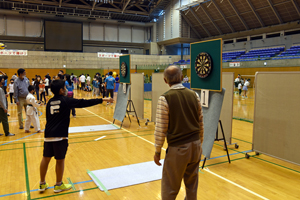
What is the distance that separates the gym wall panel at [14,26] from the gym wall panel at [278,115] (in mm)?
33372

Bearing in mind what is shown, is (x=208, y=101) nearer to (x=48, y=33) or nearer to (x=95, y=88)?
(x=95, y=88)

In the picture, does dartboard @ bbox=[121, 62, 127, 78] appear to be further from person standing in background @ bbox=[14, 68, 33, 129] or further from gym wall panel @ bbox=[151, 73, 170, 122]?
person standing in background @ bbox=[14, 68, 33, 129]

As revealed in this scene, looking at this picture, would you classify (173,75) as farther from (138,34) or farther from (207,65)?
(138,34)

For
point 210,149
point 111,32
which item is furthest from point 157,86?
point 111,32

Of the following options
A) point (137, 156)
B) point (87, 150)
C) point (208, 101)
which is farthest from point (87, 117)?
point (208, 101)

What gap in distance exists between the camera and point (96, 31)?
3500 centimetres

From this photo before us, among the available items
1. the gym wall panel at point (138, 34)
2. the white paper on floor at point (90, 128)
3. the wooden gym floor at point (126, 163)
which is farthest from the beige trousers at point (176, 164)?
the gym wall panel at point (138, 34)

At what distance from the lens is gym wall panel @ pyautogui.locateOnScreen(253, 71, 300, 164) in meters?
4.20

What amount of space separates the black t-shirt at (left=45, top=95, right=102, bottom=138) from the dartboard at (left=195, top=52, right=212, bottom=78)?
2424 millimetres

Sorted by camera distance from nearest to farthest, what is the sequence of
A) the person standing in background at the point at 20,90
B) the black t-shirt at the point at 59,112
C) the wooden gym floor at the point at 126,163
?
the black t-shirt at the point at 59,112, the wooden gym floor at the point at 126,163, the person standing in background at the point at 20,90

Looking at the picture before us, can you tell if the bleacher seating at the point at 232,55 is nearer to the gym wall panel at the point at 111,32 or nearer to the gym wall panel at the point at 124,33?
the gym wall panel at the point at 124,33

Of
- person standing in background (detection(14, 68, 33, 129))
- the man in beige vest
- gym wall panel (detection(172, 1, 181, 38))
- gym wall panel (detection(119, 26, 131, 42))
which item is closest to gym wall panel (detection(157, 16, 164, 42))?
gym wall panel (detection(172, 1, 181, 38))

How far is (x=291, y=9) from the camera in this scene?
22281 mm

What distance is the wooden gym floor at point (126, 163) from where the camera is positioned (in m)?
3.39
